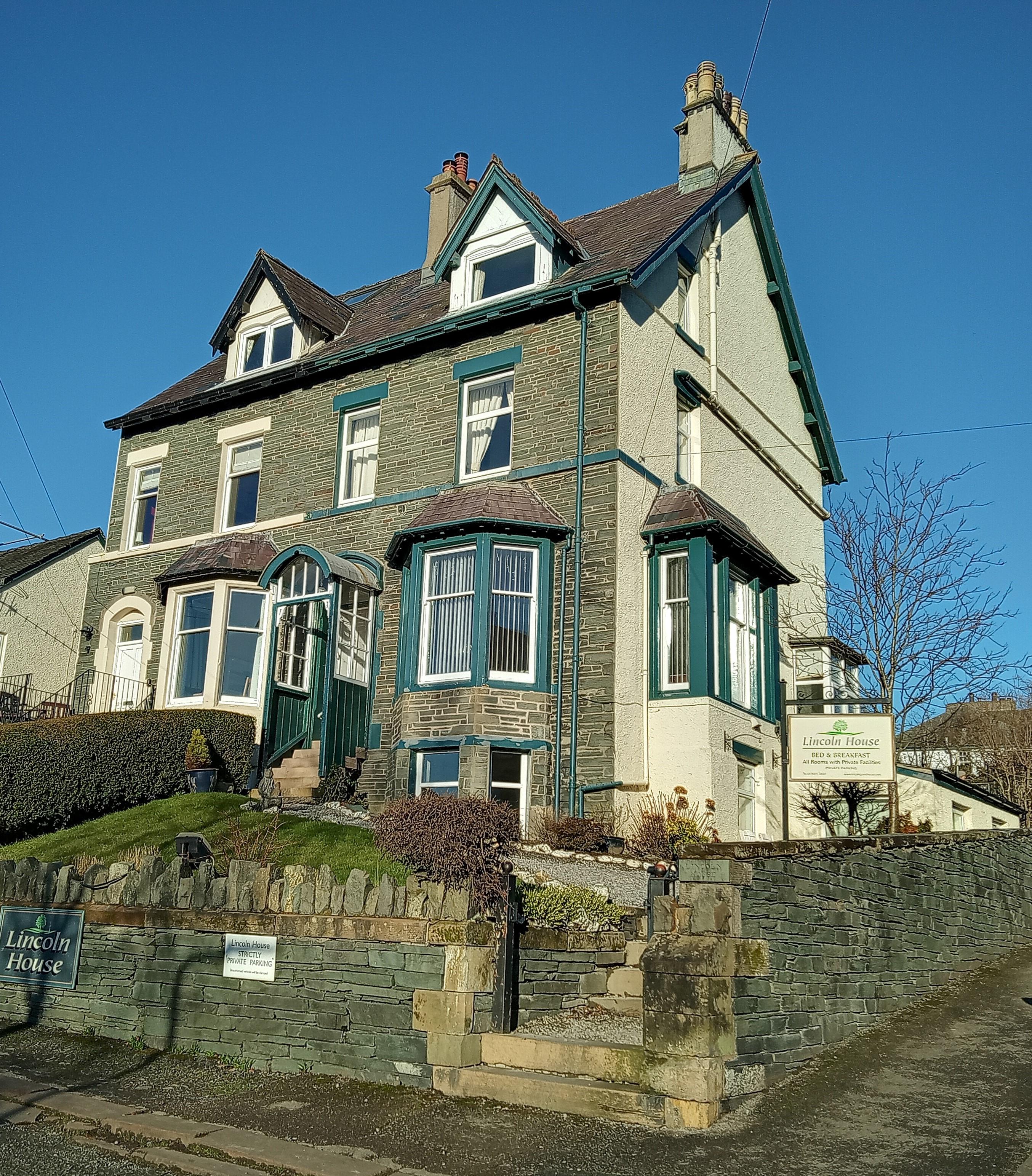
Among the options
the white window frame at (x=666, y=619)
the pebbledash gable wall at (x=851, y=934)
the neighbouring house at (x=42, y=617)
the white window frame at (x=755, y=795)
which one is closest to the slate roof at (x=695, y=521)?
the white window frame at (x=666, y=619)

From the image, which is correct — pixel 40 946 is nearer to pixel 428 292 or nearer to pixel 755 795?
pixel 755 795

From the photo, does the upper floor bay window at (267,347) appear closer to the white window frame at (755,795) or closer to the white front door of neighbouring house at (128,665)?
the white front door of neighbouring house at (128,665)

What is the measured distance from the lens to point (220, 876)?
34.0ft

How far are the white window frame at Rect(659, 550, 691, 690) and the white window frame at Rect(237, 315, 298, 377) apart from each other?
958 centimetres

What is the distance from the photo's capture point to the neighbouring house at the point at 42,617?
86.4ft

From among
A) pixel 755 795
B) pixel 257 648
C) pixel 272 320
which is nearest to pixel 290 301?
pixel 272 320

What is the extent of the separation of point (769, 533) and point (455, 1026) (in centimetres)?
1625

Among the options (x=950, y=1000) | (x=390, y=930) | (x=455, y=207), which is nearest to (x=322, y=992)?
(x=390, y=930)

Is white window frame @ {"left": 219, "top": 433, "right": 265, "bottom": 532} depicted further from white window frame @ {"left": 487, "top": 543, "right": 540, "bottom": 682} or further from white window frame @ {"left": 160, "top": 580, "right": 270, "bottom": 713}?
white window frame @ {"left": 487, "top": 543, "right": 540, "bottom": 682}

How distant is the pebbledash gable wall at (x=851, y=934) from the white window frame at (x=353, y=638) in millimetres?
9912

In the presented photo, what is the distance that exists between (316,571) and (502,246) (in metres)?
6.72

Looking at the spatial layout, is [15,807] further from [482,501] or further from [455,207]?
[455,207]

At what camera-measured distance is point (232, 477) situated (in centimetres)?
2359

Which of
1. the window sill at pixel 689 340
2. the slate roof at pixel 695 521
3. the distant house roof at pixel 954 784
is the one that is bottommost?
the distant house roof at pixel 954 784
